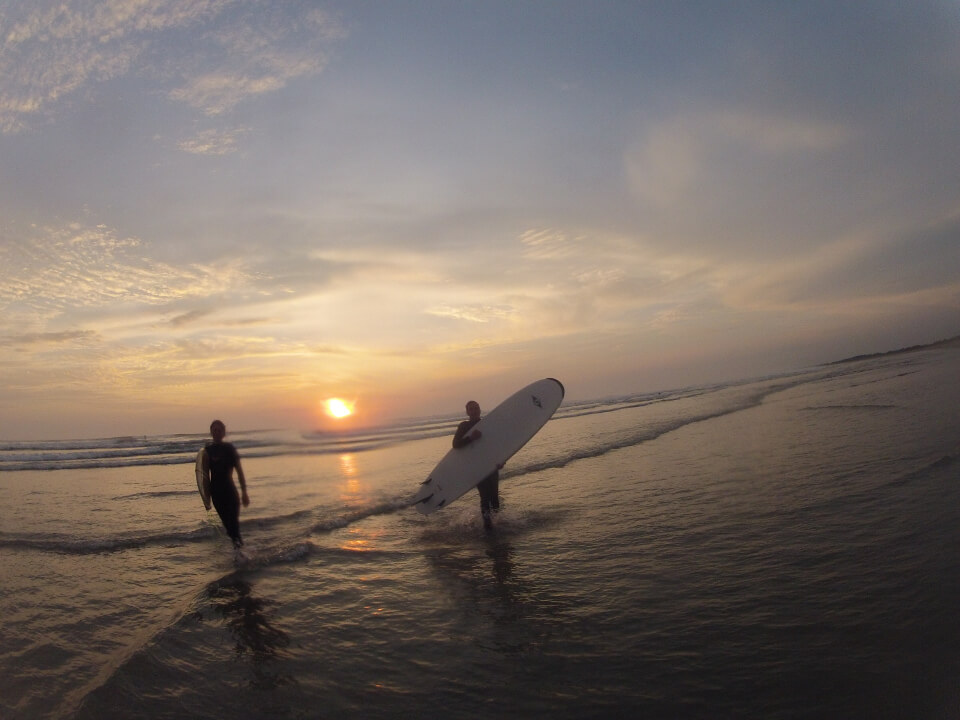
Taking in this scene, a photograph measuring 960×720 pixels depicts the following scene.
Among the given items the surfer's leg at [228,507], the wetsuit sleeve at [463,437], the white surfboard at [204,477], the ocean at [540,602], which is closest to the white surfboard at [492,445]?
the wetsuit sleeve at [463,437]

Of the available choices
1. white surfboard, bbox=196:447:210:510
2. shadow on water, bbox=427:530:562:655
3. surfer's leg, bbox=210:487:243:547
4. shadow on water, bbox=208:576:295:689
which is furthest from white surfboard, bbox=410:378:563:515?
shadow on water, bbox=208:576:295:689

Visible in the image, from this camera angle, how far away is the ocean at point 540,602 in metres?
3.99

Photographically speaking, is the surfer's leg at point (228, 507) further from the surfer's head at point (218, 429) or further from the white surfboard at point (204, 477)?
the surfer's head at point (218, 429)

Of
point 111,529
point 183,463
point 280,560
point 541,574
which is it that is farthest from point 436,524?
point 183,463

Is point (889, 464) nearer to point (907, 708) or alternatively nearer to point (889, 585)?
point (889, 585)

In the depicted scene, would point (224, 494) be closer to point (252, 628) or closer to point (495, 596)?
point (252, 628)

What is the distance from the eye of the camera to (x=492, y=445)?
1012 centimetres

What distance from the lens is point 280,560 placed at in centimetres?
825

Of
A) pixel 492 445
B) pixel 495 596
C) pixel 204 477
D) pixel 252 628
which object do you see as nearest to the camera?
pixel 252 628

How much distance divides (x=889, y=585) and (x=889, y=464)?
5355mm

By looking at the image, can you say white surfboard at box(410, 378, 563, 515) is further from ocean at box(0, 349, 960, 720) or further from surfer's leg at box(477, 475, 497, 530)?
ocean at box(0, 349, 960, 720)

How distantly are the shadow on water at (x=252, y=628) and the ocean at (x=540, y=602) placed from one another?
33mm

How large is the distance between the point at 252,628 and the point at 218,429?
153 inches

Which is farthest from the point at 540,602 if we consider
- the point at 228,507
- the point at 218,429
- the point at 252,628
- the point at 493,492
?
the point at 218,429
